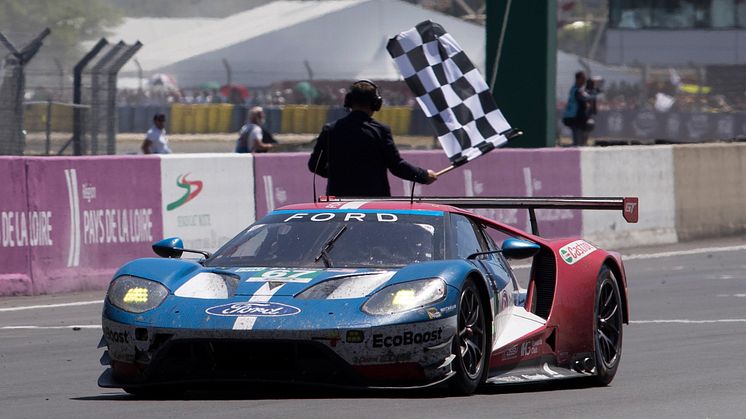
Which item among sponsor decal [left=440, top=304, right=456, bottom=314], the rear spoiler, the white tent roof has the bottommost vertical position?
sponsor decal [left=440, top=304, right=456, bottom=314]

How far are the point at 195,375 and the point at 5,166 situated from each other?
23.6 ft

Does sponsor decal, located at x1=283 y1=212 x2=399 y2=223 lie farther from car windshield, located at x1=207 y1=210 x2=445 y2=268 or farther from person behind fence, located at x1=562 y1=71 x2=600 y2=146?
person behind fence, located at x1=562 y1=71 x2=600 y2=146

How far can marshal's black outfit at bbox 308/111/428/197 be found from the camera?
1005 cm

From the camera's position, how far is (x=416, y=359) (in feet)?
22.4

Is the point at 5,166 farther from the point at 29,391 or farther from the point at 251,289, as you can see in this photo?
the point at 251,289

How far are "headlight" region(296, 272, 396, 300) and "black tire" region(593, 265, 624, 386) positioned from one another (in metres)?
1.60

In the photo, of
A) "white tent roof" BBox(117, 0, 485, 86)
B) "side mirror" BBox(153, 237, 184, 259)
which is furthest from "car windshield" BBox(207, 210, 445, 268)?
"white tent roof" BBox(117, 0, 485, 86)

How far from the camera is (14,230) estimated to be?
1348 cm

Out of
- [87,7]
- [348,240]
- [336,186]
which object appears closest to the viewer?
[348,240]

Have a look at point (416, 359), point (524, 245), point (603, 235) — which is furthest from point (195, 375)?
point (603, 235)

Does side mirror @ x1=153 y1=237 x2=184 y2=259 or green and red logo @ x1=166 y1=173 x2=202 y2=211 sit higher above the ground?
side mirror @ x1=153 y1=237 x2=184 y2=259

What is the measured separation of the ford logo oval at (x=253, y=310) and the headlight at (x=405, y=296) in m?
0.35

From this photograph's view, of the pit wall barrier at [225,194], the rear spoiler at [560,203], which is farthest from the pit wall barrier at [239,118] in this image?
the rear spoiler at [560,203]

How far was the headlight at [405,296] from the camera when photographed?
685 cm
